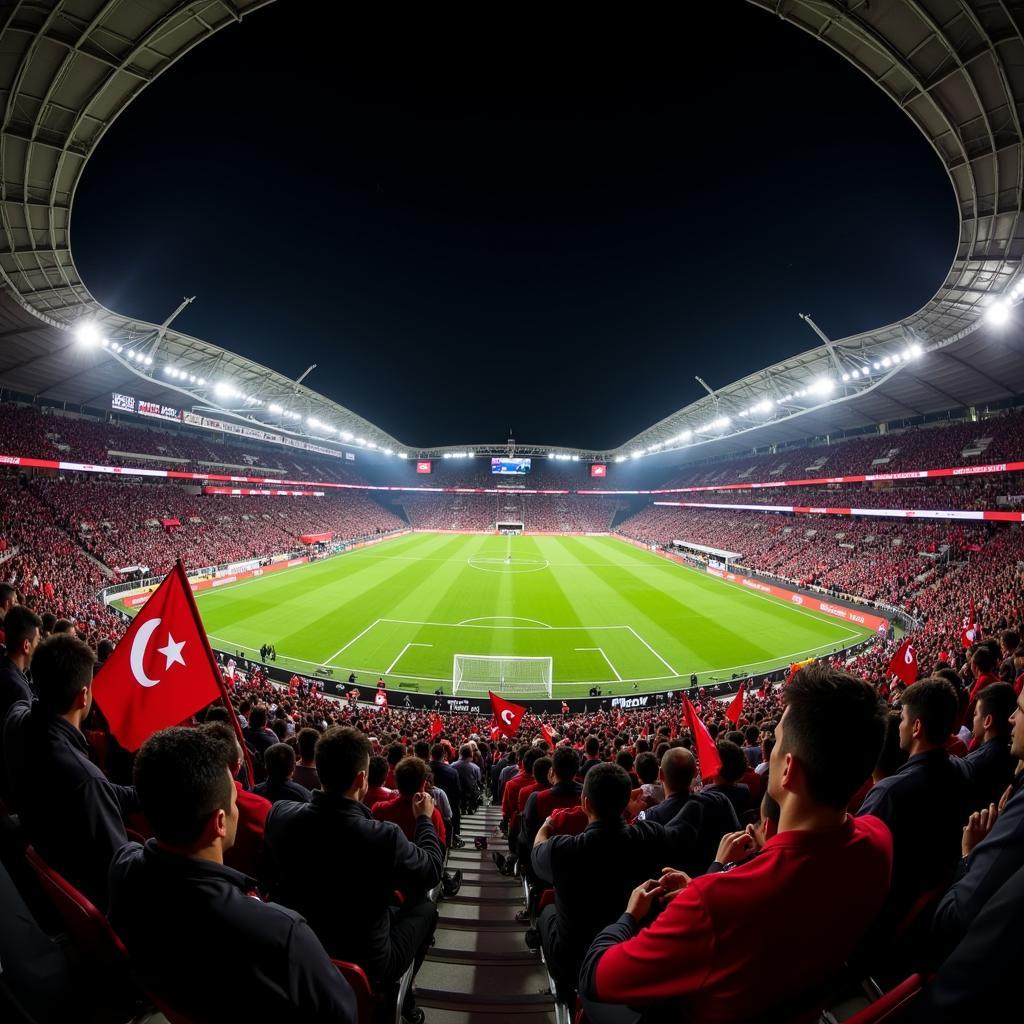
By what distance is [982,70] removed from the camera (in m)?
12.8

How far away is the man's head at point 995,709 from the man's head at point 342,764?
491cm

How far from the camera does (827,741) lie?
71.6 inches

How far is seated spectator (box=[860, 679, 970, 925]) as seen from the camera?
2.77 metres

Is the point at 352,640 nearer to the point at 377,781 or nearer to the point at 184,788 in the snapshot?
the point at 377,781

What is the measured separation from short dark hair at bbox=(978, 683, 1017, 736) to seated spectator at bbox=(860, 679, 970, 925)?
1.54m

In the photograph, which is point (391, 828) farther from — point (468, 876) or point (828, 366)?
point (828, 366)

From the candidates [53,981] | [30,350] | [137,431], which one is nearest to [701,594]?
[53,981]

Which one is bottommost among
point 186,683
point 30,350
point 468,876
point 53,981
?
point 468,876

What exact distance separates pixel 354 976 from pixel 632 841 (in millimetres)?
1525

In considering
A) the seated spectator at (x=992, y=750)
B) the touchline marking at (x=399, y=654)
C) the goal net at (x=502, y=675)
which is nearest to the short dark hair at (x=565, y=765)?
the seated spectator at (x=992, y=750)

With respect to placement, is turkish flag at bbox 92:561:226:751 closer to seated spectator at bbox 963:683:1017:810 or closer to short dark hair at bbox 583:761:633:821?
short dark hair at bbox 583:761:633:821

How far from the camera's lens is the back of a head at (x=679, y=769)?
3.79 metres

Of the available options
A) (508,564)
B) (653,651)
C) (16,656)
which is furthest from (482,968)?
(508,564)

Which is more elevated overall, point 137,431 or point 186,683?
point 137,431
